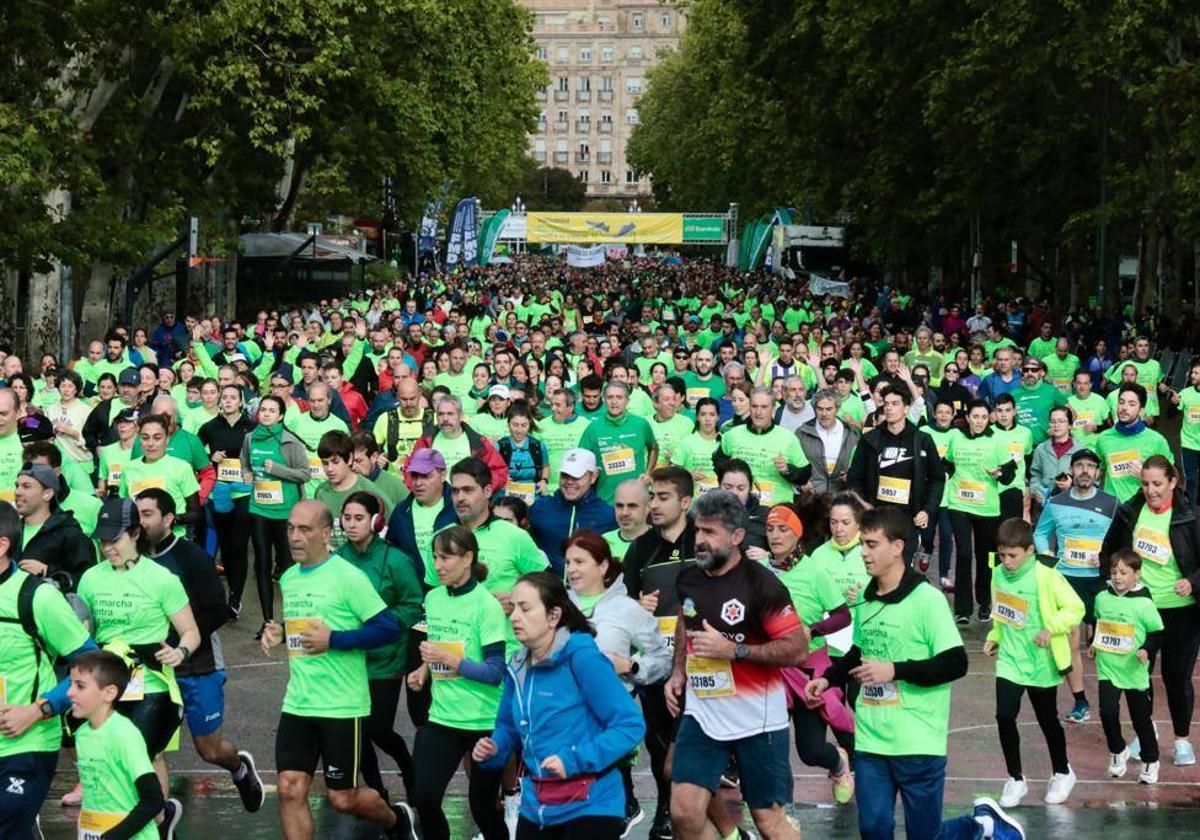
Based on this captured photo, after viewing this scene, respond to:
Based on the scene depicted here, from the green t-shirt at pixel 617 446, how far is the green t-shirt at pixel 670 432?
2.77ft

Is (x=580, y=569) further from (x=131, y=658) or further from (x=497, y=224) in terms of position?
(x=497, y=224)

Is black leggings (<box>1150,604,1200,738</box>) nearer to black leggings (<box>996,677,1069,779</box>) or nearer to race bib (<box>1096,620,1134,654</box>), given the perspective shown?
race bib (<box>1096,620,1134,654</box>)

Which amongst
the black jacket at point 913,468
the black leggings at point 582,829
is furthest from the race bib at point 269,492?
the black leggings at point 582,829

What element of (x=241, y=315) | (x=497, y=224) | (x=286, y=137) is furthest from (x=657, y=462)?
(x=497, y=224)

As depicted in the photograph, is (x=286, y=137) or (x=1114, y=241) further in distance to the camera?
(x=1114, y=241)

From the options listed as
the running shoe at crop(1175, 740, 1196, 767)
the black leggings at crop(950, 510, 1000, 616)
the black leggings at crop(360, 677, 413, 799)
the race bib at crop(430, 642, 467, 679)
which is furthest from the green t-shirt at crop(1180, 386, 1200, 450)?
the race bib at crop(430, 642, 467, 679)

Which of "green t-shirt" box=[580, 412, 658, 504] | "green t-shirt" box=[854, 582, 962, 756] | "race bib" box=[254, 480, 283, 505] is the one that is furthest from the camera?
"race bib" box=[254, 480, 283, 505]

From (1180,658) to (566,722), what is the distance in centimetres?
567

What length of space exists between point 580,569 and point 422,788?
4.21ft

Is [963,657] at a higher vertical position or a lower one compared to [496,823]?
higher

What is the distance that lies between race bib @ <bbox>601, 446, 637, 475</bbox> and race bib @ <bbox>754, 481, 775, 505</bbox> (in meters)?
0.91

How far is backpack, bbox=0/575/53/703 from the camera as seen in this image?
8.32 meters

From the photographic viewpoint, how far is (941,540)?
16828 millimetres

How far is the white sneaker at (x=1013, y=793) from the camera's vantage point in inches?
415
